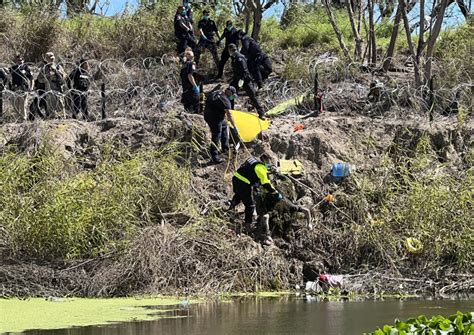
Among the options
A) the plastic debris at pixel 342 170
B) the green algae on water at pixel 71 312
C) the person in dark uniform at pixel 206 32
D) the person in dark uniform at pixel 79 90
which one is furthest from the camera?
the person in dark uniform at pixel 206 32

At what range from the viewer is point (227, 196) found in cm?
2059

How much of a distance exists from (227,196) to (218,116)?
1591 millimetres

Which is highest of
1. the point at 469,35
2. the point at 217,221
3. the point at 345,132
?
the point at 469,35

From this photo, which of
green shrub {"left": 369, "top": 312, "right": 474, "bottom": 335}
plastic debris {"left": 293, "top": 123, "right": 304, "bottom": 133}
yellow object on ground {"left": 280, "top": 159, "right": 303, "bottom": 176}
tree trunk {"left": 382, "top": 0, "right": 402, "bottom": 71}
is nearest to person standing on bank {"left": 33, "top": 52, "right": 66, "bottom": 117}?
plastic debris {"left": 293, "top": 123, "right": 304, "bottom": 133}

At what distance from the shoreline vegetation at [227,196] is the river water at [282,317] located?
1283mm

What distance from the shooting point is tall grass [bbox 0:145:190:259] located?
18062 millimetres

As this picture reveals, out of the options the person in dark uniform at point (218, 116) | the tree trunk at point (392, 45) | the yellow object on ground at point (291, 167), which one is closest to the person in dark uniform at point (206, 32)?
Result: the tree trunk at point (392, 45)

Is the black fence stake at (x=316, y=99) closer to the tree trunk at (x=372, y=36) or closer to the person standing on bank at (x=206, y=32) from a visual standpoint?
the tree trunk at (x=372, y=36)

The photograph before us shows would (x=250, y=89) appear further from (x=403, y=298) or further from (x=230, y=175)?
(x=403, y=298)

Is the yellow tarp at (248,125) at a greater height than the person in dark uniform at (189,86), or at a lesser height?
lesser

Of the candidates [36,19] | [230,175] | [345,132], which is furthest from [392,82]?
[36,19]

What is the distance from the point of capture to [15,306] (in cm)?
1616

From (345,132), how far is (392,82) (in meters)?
3.20

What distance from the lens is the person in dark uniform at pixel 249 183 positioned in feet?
60.8
